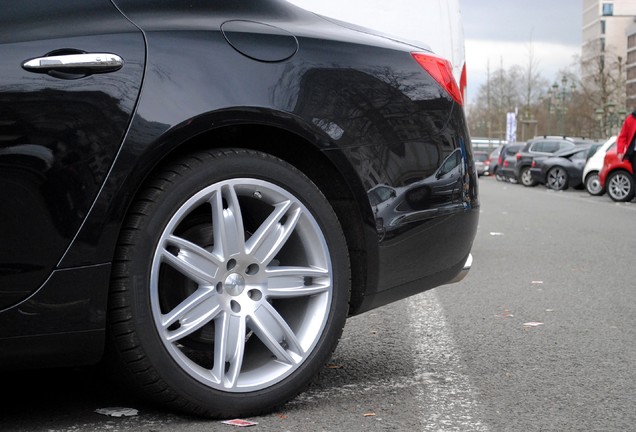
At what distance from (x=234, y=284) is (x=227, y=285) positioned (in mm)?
24

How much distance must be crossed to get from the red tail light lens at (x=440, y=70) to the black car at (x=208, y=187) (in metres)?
0.01

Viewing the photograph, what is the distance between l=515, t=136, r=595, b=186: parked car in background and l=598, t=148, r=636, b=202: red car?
42.7ft

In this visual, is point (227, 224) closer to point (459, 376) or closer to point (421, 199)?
point (421, 199)

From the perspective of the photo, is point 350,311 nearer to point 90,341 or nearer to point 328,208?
point 328,208

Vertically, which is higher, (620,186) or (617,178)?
(617,178)

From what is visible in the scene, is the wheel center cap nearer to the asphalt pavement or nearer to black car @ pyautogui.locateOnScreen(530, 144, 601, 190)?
the asphalt pavement

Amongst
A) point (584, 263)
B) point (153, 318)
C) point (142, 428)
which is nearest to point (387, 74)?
point (153, 318)

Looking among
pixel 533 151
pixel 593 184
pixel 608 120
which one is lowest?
pixel 593 184

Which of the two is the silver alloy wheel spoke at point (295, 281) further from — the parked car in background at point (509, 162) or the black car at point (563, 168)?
the parked car in background at point (509, 162)

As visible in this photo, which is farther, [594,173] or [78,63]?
[594,173]

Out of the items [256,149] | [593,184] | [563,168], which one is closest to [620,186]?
[593,184]

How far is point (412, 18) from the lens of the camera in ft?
20.2

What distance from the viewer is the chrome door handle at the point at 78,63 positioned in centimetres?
292

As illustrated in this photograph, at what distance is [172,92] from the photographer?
3098 mm
